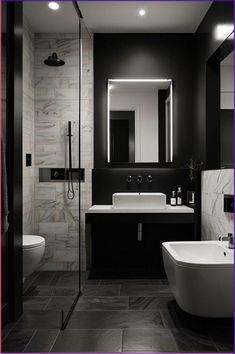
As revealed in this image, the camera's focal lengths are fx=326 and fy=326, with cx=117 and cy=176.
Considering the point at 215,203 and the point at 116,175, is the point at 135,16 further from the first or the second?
the point at 215,203

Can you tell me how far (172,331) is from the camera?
2.27 m

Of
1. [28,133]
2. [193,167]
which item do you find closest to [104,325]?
[28,133]

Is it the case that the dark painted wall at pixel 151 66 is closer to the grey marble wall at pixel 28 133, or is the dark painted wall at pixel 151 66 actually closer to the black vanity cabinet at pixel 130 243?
the black vanity cabinet at pixel 130 243

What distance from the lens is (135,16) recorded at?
11.2 ft

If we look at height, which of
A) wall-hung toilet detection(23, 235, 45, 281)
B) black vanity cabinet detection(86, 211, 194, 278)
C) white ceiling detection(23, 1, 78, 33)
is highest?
white ceiling detection(23, 1, 78, 33)

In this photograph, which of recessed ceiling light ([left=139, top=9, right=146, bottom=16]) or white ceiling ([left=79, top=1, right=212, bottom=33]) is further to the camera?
recessed ceiling light ([left=139, top=9, right=146, bottom=16])

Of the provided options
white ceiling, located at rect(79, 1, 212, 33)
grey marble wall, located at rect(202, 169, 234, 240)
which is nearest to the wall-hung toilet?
grey marble wall, located at rect(202, 169, 234, 240)

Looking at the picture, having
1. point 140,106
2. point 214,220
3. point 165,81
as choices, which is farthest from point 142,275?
point 165,81

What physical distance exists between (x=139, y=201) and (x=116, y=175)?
0.58m

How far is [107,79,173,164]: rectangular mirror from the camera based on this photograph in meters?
3.79

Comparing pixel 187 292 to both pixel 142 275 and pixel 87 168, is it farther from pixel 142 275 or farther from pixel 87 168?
pixel 87 168

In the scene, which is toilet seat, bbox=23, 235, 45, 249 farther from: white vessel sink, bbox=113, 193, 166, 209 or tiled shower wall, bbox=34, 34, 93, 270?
white vessel sink, bbox=113, 193, 166, 209

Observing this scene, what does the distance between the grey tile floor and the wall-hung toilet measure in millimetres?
70

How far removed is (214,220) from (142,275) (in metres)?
1.04
